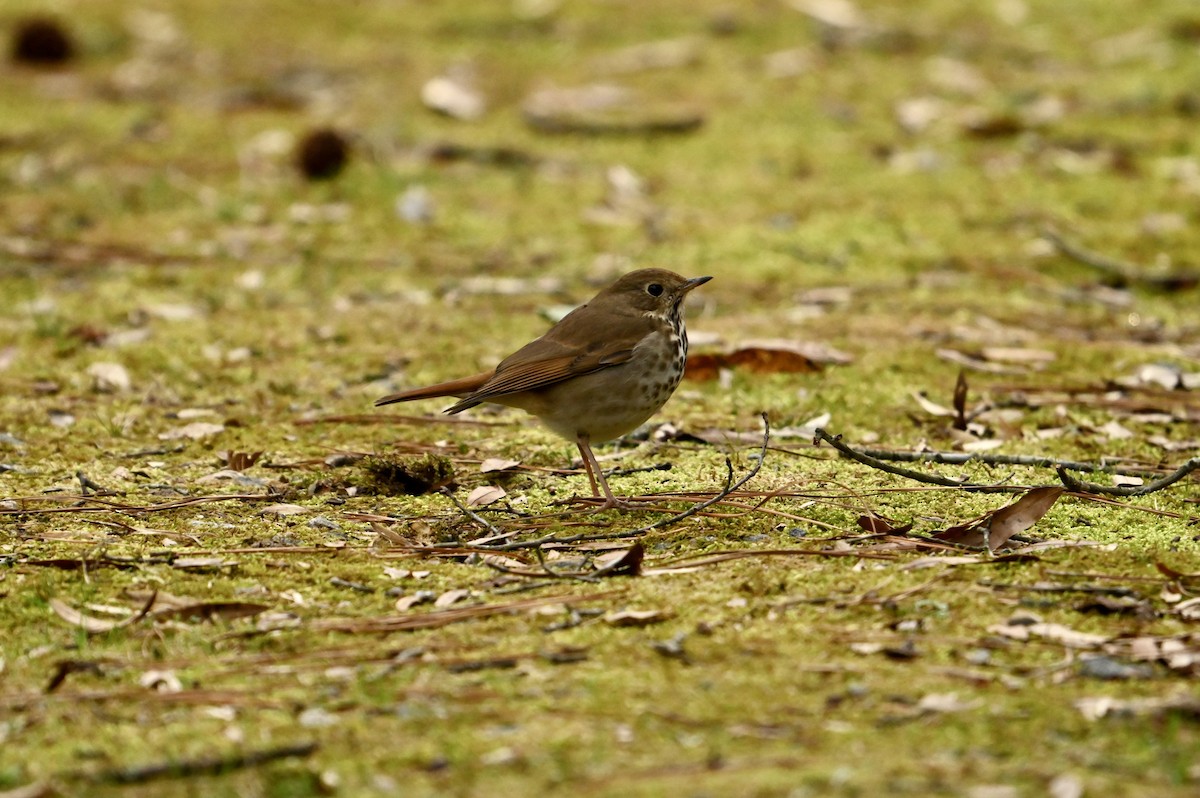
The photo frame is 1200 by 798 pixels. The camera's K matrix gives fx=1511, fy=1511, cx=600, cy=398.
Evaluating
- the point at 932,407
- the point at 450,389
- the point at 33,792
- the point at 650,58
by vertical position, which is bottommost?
the point at 932,407

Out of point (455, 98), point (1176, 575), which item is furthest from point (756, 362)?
point (455, 98)

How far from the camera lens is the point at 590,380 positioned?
186 inches

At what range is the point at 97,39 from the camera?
38.2 ft

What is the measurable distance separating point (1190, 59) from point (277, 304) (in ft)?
21.8

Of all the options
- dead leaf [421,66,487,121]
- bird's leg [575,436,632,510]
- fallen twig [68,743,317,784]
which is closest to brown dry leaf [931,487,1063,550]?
bird's leg [575,436,632,510]

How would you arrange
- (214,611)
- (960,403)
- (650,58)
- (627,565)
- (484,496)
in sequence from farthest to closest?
(650,58)
(960,403)
(484,496)
(627,565)
(214,611)

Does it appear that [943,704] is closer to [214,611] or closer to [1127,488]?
[1127,488]

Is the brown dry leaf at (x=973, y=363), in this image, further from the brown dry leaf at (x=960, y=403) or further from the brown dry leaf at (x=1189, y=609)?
the brown dry leaf at (x=1189, y=609)

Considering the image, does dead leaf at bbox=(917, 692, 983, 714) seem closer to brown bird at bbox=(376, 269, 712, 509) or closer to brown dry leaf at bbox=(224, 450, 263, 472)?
brown bird at bbox=(376, 269, 712, 509)

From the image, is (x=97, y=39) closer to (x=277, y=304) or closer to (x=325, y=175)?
(x=325, y=175)

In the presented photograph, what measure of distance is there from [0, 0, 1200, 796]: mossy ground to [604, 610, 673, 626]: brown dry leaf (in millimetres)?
45

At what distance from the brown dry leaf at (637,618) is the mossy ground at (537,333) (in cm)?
4

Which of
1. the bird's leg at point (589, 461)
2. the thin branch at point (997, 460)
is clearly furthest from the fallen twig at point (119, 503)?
the thin branch at point (997, 460)

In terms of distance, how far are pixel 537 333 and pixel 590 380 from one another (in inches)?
76.7
